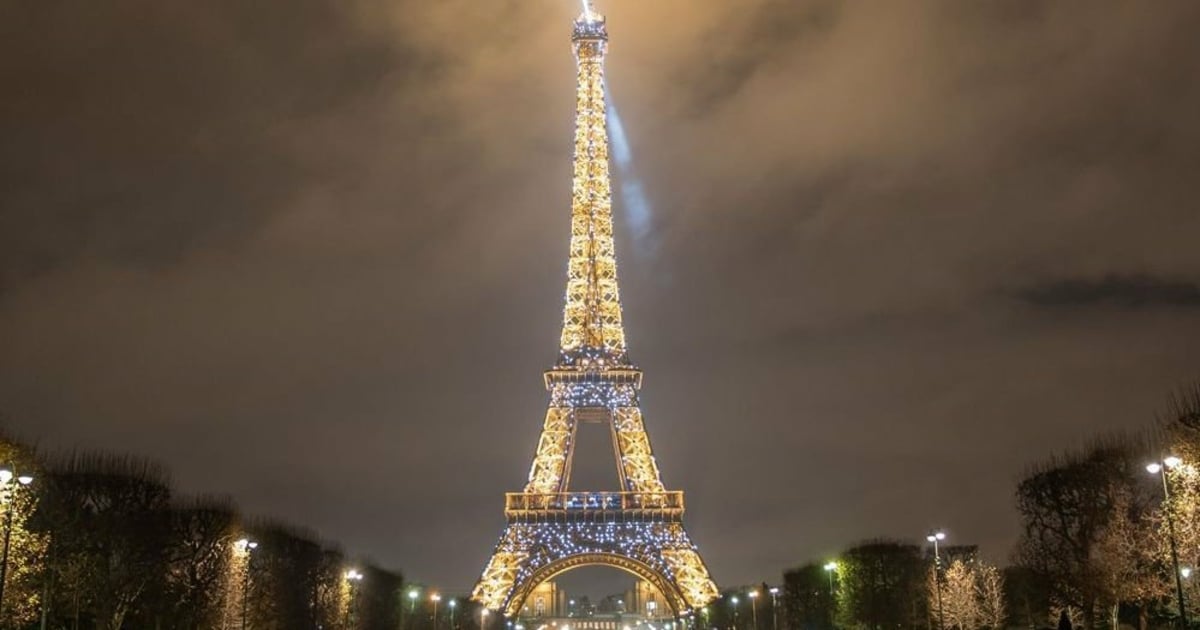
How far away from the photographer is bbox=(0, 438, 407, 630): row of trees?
45.5 m

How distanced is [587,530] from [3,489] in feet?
178

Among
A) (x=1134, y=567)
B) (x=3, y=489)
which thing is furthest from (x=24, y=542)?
(x=1134, y=567)

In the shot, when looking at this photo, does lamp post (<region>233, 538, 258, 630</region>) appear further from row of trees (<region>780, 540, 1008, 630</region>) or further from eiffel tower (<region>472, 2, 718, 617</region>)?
row of trees (<region>780, 540, 1008, 630</region>)

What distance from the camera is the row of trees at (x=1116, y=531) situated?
45.5 m

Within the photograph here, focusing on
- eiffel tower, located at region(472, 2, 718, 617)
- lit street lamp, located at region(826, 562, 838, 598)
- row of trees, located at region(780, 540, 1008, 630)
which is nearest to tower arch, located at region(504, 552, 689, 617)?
eiffel tower, located at region(472, 2, 718, 617)

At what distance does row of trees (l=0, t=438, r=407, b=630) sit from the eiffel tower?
20770 millimetres

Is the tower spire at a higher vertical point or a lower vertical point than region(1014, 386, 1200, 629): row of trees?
higher

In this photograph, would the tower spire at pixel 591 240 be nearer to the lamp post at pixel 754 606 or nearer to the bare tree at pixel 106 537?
the lamp post at pixel 754 606

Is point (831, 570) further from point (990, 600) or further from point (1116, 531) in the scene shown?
point (1116, 531)

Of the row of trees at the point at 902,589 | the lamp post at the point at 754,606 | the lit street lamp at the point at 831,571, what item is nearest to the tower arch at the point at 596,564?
the lamp post at the point at 754,606

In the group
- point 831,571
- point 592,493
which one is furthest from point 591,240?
point 831,571

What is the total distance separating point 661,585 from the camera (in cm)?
9431

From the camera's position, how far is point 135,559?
52.4 m

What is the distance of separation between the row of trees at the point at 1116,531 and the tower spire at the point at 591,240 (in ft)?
128
